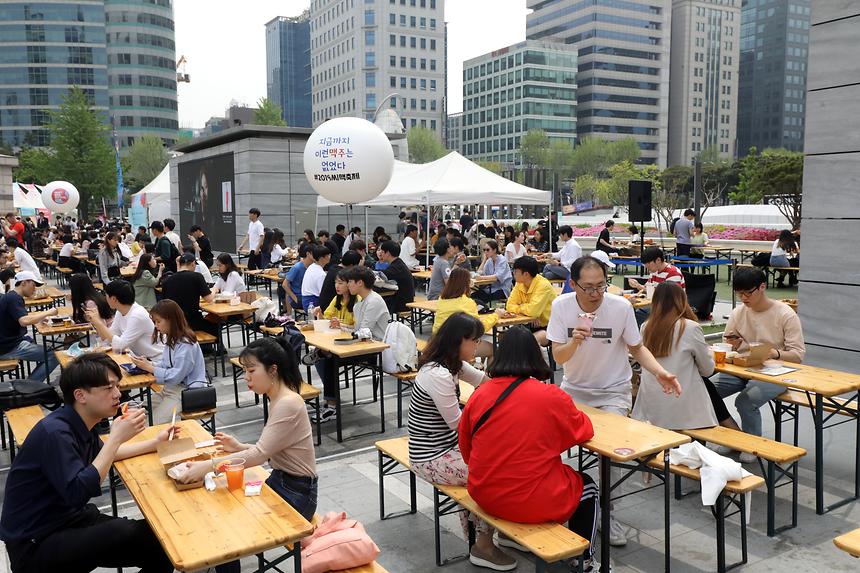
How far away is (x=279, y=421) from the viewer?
4.20 meters

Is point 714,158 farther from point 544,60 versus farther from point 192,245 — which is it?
point 192,245

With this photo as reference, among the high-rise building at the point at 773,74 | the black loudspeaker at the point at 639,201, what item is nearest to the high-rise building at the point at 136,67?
the black loudspeaker at the point at 639,201

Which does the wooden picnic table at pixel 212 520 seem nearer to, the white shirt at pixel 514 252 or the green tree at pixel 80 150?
the white shirt at pixel 514 252

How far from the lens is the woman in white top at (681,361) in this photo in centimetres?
540

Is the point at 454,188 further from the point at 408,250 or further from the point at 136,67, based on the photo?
the point at 136,67

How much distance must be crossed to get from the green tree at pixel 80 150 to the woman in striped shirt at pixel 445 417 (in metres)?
46.2

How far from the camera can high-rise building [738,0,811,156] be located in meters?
142

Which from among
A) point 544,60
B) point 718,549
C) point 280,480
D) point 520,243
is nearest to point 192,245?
point 520,243

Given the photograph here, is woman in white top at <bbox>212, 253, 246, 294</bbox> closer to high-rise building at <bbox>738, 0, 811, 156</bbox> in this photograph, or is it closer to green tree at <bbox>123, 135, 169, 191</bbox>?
green tree at <bbox>123, 135, 169, 191</bbox>

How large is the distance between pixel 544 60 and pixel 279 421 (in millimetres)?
122239

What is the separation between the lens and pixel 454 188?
55.6ft

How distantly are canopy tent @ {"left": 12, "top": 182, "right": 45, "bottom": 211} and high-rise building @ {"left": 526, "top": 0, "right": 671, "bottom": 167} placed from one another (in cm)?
10141

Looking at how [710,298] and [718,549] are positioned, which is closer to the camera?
[718,549]

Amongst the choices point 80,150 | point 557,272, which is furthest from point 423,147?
point 557,272
